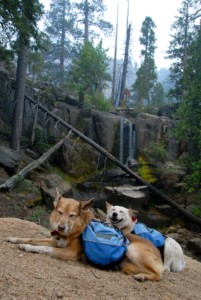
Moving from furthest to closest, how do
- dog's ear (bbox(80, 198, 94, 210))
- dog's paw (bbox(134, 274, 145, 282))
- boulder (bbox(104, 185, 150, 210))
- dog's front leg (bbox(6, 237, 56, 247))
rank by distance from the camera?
boulder (bbox(104, 185, 150, 210)), dog's front leg (bbox(6, 237, 56, 247)), dog's ear (bbox(80, 198, 94, 210)), dog's paw (bbox(134, 274, 145, 282))

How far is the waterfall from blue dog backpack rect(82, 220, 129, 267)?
17.0 metres

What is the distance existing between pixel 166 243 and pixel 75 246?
1.73 m

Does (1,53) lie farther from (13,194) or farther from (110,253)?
(110,253)

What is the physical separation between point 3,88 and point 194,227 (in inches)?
509

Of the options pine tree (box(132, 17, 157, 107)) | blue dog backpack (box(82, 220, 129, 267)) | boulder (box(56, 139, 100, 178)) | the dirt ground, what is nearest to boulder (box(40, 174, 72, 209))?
boulder (box(56, 139, 100, 178))

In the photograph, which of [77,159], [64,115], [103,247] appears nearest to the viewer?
[103,247]

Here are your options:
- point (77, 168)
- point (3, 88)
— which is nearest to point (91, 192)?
point (77, 168)

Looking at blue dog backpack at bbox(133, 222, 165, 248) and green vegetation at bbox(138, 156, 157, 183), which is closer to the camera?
blue dog backpack at bbox(133, 222, 165, 248)

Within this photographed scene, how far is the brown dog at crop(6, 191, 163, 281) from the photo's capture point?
4938mm

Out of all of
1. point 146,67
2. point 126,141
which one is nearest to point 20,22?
point 126,141

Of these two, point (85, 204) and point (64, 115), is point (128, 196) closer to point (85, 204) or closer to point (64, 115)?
point (64, 115)

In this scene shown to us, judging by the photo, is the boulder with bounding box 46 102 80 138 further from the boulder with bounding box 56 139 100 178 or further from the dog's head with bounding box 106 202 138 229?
the dog's head with bounding box 106 202 138 229

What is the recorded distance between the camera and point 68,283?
406cm

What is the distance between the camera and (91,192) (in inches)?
693
